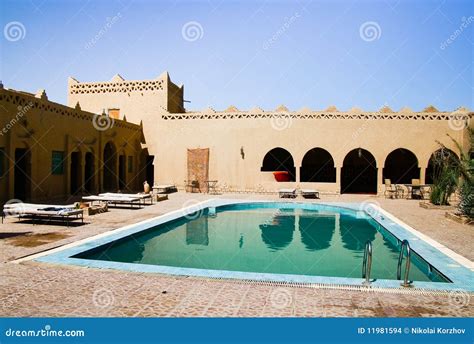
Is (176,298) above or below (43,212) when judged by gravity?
below

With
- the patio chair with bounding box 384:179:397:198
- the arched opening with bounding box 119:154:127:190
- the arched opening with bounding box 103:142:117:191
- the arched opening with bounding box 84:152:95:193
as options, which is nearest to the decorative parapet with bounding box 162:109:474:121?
the patio chair with bounding box 384:179:397:198

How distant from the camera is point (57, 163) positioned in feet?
53.0

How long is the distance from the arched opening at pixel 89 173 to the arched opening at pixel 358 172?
15.6 m

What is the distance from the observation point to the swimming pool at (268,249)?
6.69 metres

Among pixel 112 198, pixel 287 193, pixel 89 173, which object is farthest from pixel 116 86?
pixel 287 193

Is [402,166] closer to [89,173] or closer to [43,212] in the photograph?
[89,173]

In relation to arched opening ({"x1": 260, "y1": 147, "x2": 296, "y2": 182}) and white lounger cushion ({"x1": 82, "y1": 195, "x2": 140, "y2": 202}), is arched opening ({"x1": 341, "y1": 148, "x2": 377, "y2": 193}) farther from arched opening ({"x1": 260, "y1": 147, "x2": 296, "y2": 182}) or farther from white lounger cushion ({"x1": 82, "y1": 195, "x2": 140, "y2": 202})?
white lounger cushion ({"x1": 82, "y1": 195, "x2": 140, "y2": 202})

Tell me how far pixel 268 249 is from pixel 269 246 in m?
0.33

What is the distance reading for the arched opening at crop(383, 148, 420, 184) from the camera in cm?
2572

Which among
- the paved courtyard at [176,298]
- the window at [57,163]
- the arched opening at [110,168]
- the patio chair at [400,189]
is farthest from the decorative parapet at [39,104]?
the patio chair at [400,189]

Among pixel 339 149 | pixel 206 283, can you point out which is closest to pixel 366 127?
pixel 339 149

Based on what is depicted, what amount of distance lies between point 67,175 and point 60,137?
1.66 meters

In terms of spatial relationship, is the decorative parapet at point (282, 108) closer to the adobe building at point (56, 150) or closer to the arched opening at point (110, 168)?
the adobe building at point (56, 150)
